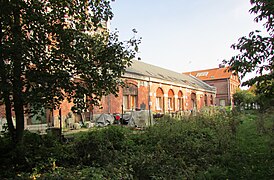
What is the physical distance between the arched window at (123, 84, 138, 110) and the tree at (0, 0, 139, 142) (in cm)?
1831

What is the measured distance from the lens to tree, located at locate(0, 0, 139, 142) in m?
4.77

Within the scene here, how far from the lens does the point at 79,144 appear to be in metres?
6.38

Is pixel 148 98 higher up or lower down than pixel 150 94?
lower down

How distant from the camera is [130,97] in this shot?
24.9 m

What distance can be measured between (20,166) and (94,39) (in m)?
3.22

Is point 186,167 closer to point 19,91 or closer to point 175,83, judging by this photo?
point 19,91

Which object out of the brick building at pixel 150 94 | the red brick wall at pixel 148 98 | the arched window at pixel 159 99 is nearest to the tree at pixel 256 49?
the red brick wall at pixel 148 98

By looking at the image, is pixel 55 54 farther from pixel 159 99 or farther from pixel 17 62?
pixel 159 99

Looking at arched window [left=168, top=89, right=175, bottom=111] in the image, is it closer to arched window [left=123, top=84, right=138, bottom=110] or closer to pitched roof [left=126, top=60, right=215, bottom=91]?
pitched roof [left=126, top=60, right=215, bottom=91]

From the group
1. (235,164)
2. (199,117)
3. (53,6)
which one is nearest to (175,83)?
(199,117)

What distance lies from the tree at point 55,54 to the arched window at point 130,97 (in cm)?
1831

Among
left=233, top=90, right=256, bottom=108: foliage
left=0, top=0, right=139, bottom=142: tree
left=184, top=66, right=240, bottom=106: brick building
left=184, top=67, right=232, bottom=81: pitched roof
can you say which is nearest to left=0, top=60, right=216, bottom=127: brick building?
left=0, top=0, right=139, bottom=142: tree

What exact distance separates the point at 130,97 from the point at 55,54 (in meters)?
19.9

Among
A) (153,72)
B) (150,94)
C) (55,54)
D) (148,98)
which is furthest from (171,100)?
(55,54)
